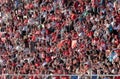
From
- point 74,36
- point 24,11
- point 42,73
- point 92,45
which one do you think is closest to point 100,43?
point 92,45

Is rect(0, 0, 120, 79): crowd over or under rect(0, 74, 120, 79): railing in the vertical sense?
over

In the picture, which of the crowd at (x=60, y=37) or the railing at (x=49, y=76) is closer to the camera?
the railing at (x=49, y=76)

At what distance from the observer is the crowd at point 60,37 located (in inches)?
649

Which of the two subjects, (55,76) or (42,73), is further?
(42,73)

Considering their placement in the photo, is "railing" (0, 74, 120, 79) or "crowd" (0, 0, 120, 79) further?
"crowd" (0, 0, 120, 79)

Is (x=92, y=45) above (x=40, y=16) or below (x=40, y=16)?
below

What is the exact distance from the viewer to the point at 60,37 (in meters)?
18.7

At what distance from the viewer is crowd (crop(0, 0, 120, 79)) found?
1648cm

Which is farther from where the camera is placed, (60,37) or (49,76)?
(60,37)

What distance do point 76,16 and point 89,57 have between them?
2.68 meters

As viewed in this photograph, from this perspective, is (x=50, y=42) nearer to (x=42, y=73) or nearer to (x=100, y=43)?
(x=42, y=73)

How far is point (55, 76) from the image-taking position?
16.4 m

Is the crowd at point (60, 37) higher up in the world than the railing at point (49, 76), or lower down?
higher up

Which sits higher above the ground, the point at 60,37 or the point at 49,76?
the point at 60,37
